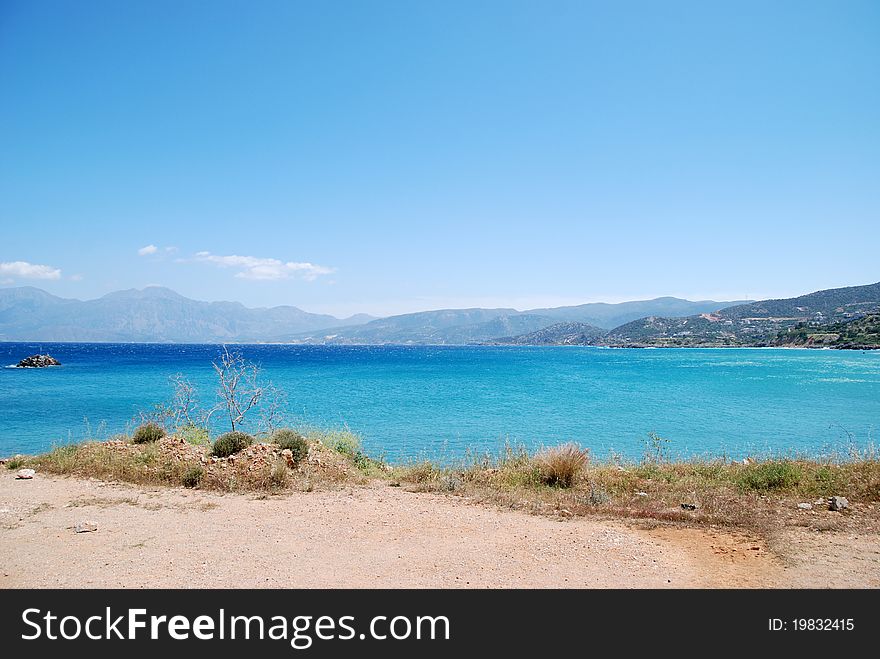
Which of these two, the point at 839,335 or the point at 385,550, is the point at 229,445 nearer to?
the point at 385,550

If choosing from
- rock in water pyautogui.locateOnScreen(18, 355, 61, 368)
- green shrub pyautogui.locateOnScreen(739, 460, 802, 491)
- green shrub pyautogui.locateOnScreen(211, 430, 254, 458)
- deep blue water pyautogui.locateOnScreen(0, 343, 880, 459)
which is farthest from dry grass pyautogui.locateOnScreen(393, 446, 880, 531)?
rock in water pyautogui.locateOnScreen(18, 355, 61, 368)

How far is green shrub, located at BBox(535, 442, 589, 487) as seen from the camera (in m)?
10.6

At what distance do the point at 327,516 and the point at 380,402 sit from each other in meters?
Answer: 29.0

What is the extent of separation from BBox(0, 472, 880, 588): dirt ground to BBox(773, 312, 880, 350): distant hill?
134m

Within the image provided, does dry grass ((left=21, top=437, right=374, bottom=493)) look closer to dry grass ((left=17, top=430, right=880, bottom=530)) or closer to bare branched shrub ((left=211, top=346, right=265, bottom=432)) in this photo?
dry grass ((left=17, top=430, right=880, bottom=530))

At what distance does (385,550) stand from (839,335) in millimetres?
152479

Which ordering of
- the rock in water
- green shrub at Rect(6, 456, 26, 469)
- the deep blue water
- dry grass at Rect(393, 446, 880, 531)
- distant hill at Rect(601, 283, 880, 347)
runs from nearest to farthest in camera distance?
dry grass at Rect(393, 446, 880, 531)
green shrub at Rect(6, 456, 26, 469)
the deep blue water
the rock in water
distant hill at Rect(601, 283, 880, 347)

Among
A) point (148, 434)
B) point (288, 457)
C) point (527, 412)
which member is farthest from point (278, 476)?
point (527, 412)

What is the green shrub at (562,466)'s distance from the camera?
10.6m

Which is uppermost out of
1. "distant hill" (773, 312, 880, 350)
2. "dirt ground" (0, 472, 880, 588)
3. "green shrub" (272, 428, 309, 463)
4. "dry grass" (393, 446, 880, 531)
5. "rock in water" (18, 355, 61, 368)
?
"rock in water" (18, 355, 61, 368)

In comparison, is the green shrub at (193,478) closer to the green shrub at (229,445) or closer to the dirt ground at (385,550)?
the dirt ground at (385,550)

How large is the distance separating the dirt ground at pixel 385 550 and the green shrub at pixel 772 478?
2.63 m
